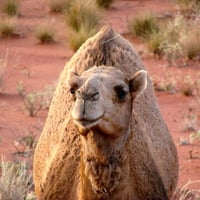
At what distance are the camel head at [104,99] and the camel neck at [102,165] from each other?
8cm

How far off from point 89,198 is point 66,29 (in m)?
15.2

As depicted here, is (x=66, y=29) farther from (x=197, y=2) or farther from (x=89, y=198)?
(x=89, y=198)

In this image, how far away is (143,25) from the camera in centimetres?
1961

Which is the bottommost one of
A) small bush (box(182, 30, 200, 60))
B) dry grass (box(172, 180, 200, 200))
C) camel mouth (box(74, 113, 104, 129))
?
dry grass (box(172, 180, 200, 200))

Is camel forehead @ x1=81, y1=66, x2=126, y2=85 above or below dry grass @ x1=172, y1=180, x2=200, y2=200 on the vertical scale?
above

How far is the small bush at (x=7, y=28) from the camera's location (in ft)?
63.2

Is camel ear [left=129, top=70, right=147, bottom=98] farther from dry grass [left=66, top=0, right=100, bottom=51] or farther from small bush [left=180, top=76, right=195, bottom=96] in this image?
dry grass [left=66, top=0, right=100, bottom=51]

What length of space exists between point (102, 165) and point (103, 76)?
0.57 metres

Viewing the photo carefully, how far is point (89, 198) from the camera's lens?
548 cm

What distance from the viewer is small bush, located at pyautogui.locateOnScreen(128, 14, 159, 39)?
19.5 m

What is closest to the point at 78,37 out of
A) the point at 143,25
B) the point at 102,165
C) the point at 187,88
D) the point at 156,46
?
the point at 156,46

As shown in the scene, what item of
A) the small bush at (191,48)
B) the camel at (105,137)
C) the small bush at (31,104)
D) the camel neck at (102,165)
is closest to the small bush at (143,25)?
the small bush at (191,48)

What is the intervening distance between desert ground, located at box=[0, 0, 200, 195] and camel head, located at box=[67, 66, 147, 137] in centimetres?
463

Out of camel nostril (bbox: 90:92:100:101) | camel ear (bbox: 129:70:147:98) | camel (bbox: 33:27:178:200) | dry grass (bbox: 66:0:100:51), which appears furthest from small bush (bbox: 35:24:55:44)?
camel nostril (bbox: 90:92:100:101)
